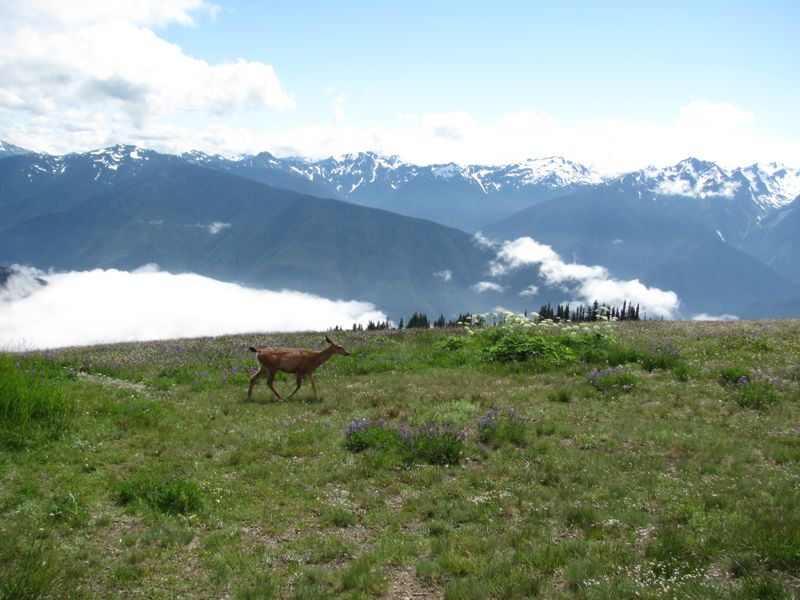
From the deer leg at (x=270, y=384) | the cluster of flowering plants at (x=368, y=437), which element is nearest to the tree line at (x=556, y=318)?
the deer leg at (x=270, y=384)

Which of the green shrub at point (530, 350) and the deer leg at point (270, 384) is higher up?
the green shrub at point (530, 350)

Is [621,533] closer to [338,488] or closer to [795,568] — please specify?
[795,568]

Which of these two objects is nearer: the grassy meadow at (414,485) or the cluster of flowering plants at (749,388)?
the grassy meadow at (414,485)

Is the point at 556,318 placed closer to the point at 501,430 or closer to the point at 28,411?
the point at 501,430

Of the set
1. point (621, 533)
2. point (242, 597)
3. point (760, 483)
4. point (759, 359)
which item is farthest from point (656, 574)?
point (759, 359)

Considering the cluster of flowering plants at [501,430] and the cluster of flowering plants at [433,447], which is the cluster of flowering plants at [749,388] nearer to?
Answer: the cluster of flowering plants at [501,430]

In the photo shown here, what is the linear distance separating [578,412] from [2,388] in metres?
15.3

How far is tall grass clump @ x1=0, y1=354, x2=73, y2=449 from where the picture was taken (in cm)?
1186

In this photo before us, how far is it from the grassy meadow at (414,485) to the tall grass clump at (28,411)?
0.05 metres

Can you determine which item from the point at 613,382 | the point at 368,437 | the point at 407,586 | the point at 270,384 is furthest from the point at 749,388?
the point at 270,384

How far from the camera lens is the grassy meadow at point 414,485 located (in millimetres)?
7246

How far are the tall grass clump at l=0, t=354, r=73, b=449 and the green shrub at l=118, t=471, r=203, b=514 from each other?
357 cm

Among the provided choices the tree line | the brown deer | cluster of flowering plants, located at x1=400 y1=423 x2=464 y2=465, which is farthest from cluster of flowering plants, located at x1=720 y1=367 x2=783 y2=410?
the brown deer

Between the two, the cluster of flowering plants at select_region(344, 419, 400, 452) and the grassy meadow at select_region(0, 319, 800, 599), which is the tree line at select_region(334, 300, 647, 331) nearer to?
the grassy meadow at select_region(0, 319, 800, 599)
